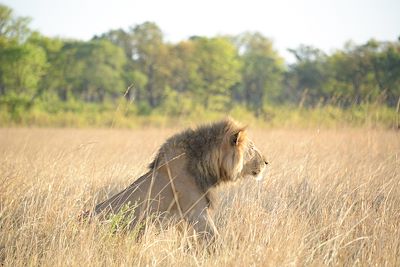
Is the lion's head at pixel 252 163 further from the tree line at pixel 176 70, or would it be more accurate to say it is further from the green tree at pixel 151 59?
the green tree at pixel 151 59

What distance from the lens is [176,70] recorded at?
43.9 meters

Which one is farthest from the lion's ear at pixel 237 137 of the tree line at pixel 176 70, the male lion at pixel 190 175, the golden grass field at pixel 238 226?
the tree line at pixel 176 70

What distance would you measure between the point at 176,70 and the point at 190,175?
3985cm

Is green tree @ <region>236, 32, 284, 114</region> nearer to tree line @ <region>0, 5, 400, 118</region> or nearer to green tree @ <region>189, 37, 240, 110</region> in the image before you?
tree line @ <region>0, 5, 400, 118</region>

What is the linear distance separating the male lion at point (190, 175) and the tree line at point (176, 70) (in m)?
25.8

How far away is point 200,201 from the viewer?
14.8ft

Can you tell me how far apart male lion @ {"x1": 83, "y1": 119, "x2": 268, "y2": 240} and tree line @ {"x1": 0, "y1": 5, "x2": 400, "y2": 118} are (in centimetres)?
2575

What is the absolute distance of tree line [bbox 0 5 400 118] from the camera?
3216 cm

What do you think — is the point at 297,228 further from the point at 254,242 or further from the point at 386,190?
the point at 386,190

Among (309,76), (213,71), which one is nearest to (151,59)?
(213,71)

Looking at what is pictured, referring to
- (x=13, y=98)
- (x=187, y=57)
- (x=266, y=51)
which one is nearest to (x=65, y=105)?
(x=13, y=98)

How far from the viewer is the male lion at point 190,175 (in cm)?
441

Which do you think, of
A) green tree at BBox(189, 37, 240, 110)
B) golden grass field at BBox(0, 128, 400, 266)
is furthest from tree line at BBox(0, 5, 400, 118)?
golden grass field at BBox(0, 128, 400, 266)

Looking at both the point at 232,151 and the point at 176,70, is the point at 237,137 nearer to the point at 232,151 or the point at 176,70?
the point at 232,151
